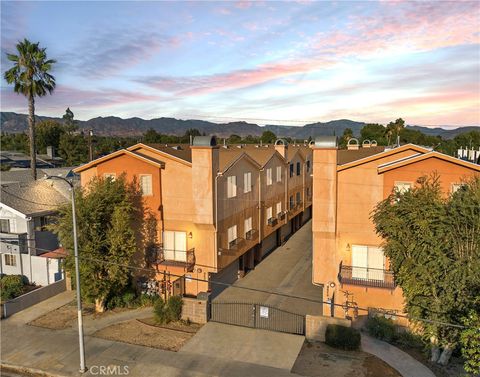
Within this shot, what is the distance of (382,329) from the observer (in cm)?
2092

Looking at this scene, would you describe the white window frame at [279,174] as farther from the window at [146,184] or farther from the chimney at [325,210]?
the chimney at [325,210]

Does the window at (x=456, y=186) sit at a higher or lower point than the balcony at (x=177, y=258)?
higher

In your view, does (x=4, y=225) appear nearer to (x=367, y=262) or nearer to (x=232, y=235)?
(x=232, y=235)

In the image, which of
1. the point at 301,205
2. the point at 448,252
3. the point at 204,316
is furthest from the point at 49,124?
the point at 448,252

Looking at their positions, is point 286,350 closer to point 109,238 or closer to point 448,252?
point 448,252

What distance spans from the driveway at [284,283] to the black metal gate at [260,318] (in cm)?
132

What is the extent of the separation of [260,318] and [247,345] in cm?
368

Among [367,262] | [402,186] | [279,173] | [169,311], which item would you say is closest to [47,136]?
[279,173]

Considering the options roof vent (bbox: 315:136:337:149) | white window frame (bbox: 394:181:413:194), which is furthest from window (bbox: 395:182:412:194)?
roof vent (bbox: 315:136:337:149)

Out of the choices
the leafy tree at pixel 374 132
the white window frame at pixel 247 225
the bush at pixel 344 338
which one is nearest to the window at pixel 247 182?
the white window frame at pixel 247 225

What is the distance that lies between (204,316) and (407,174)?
13.7 meters

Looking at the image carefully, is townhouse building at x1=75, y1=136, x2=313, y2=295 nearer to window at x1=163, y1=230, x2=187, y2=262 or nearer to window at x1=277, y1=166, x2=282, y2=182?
window at x1=163, y1=230, x2=187, y2=262

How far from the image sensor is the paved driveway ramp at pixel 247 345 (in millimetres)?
18977

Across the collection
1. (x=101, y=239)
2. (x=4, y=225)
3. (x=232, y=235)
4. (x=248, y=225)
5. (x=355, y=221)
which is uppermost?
(x=355, y=221)
